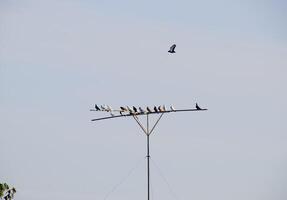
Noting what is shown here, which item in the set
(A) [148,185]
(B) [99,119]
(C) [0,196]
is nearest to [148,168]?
(A) [148,185]

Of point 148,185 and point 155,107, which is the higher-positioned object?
point 155,107

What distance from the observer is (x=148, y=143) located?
66.7 metres

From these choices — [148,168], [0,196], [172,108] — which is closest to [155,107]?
[172,108]

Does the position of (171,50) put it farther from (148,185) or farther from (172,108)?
(148,185)

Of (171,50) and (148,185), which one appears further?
(171,50)

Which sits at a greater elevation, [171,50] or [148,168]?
[171,50]

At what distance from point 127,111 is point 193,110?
4734 mm

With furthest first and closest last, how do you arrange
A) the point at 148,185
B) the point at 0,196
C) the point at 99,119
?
the point at 0,196, the point at 99,119, the point at 148,185

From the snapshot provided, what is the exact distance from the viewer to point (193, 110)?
67938 mm

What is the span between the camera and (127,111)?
70688mm

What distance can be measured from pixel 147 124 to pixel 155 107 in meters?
3.19

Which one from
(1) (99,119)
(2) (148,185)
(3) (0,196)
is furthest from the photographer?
(3) (0,196)

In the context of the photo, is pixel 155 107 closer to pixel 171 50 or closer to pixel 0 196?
pixel 171 50

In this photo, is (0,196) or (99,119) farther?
(0,196)
